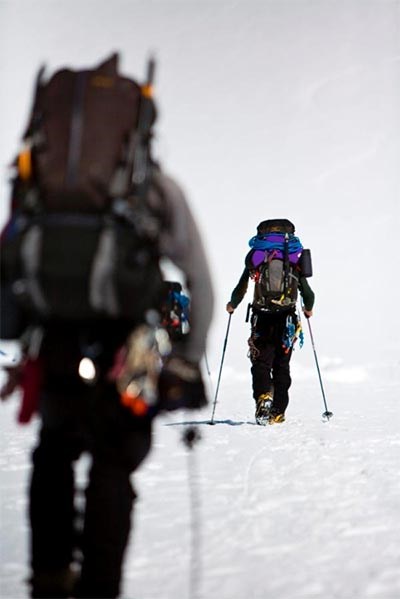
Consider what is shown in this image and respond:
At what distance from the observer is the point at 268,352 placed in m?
7.51

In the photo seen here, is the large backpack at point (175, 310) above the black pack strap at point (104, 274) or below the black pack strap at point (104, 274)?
above

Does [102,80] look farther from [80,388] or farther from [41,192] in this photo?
[80,388]

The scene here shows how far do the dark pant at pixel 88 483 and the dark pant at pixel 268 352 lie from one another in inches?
207

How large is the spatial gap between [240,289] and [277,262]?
74 centimetres

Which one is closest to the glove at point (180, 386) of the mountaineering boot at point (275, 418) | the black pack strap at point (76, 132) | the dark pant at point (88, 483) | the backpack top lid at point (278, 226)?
the dark pant at point (88, 483)

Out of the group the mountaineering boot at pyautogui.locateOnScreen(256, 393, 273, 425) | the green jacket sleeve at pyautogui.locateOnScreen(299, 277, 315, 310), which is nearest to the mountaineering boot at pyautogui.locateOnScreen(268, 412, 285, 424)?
the mountaineering boot at pyautogui.locateOnScreen(256, 393, 273, 425)

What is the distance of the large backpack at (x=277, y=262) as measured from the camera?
6992mm

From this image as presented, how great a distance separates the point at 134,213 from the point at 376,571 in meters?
2.25

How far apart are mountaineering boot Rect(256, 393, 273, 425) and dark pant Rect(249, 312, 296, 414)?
0.21 feet

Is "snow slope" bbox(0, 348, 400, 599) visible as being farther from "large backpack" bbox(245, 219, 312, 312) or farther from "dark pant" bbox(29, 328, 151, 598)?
"large backpack" bbox(245, 219, 312, 312)

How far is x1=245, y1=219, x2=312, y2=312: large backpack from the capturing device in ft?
22.9

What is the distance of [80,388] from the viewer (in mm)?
2227

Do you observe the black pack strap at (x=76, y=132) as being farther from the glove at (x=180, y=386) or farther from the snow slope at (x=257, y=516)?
the snow slope at (x=257, y=516)

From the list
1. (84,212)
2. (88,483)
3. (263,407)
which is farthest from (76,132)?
(263,407)
